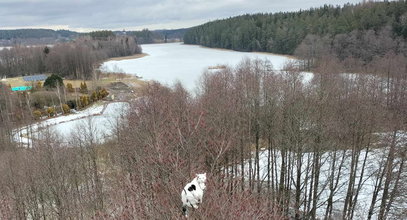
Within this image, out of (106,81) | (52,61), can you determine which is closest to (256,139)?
(106,81)

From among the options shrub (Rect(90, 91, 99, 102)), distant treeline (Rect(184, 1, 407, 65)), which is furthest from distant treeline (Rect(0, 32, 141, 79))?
distant treeline (Rect(184, 1, 407, 65))

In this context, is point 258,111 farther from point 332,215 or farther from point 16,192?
point 16,192

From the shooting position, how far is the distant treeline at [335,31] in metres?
49.1

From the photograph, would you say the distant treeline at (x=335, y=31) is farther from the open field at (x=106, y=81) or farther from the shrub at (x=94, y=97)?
the shrub at (x=94, y=97)

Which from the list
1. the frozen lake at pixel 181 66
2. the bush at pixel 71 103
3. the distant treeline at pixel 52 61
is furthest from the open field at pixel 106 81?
the bush at pixel 71 103

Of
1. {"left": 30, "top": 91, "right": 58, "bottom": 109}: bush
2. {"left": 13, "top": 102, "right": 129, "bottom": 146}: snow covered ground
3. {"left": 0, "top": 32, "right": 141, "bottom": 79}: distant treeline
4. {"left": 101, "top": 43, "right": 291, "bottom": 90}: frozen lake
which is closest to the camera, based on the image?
{"left": 13, "top": 102, "right": 129, "bottom": 146}: snow covered ground

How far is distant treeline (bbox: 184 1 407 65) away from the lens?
49062mm

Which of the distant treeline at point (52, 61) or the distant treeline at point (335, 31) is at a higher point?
the distant treeline at point (335, 31)

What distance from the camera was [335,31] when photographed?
59969 millimetres

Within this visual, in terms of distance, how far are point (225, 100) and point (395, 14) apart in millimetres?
50259

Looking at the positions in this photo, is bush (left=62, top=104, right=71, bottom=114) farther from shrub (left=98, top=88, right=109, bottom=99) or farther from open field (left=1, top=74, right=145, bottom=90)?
open field (left=1, top=74, right=145, bottom=90)

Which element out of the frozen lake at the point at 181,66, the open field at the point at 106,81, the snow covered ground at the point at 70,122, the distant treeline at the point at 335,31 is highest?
the distant treeline at the point at 335,31

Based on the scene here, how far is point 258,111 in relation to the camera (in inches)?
659

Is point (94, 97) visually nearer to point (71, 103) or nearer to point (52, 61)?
point (71, 103)
